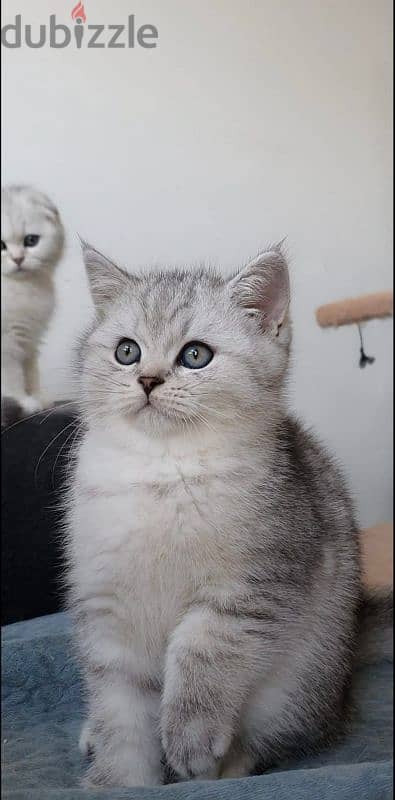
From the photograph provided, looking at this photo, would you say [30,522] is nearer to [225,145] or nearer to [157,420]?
[157,420]

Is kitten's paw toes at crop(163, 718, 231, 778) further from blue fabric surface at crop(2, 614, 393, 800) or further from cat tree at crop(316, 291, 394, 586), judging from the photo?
cat tree at crop(316, 291, 394, 586)

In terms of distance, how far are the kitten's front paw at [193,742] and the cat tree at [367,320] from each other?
13.0 inches

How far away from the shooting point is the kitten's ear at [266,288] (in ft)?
2.69

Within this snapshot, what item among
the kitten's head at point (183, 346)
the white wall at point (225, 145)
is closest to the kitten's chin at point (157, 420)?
the kitten's head at point (183, 346)

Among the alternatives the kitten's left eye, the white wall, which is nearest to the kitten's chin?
the white wall

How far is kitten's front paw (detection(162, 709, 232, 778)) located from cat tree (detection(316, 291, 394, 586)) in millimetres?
329

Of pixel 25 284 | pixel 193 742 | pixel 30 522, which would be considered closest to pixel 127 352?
pixel 25 284

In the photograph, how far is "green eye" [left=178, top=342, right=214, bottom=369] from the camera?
81 centimetres

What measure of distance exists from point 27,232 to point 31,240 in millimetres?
10

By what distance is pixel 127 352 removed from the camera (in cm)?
82

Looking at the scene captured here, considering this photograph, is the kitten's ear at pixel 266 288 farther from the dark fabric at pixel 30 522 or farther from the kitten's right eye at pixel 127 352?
the dark fabric at pixel 30 522

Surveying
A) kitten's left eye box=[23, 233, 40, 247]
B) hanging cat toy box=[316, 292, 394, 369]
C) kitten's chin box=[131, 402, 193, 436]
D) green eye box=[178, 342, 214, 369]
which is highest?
kitten's left eye box=[23, 233, 40, 247]

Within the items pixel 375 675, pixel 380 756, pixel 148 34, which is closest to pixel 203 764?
pixel 380 756

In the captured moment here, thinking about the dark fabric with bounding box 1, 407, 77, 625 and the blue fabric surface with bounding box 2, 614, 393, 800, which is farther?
the dark fabric with bounding box 1, 407, 77, 625
